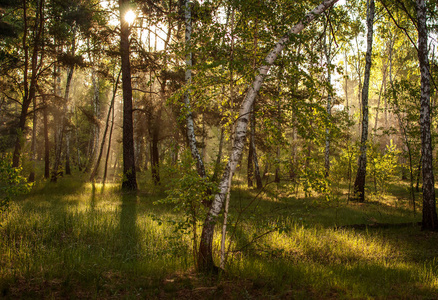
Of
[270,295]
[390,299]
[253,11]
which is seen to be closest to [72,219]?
[270,295]

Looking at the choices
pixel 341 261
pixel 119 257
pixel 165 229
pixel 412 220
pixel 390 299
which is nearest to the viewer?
pixel 390 299

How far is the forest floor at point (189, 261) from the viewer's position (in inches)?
152

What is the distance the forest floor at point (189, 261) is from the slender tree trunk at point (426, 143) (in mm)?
455

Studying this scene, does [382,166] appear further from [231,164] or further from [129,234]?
[129,234]

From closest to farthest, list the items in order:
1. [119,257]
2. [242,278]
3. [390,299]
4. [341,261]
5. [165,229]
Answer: [390,299] < [242,278] < [119,257] < [341,261] < [165,229]

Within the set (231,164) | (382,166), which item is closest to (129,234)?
(231,164)

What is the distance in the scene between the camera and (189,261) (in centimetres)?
482

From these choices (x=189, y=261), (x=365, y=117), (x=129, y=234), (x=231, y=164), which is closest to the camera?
(x=231, y=164)

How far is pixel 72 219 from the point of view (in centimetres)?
657

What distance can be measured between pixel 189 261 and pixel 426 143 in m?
7.21

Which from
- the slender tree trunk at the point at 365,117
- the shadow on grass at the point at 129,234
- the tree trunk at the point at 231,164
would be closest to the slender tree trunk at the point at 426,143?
the slender tree trunk at the point at 365,117

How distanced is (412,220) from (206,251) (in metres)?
7.84

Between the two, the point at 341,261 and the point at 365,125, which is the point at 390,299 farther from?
the point at 365,125

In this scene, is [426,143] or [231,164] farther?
[426,143]
